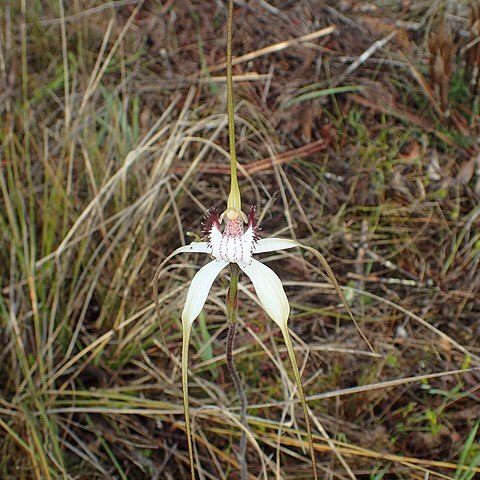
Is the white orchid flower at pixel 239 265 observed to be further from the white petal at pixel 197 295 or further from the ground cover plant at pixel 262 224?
the ground cover plant at pixel 262 224

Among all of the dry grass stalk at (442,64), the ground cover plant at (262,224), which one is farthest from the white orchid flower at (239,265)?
the dry grass stalk at (442,64)

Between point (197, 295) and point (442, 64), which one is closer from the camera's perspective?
point (197, 295)

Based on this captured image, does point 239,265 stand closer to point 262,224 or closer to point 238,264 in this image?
point 238,264

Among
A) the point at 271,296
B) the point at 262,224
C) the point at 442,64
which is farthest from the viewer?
the point at 442,64

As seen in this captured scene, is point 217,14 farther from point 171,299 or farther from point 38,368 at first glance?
point 38,368

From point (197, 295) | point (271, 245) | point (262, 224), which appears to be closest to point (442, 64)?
point (262, 224)

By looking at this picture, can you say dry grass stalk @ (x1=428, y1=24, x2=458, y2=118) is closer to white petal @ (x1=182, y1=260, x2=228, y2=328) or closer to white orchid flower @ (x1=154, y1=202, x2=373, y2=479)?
white orchid flower @ (x1=154, y1=202, x2=373, y2=479)
